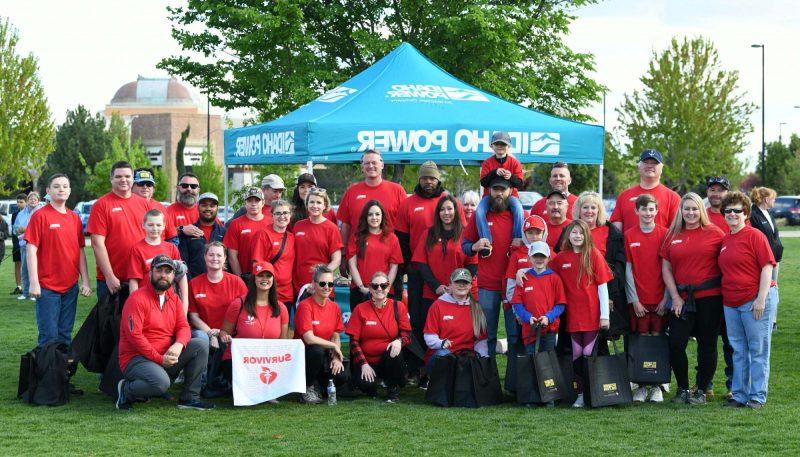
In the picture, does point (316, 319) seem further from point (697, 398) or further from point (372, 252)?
point (697, 398)

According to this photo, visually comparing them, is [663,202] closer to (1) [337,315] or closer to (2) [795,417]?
(2) [795,417]

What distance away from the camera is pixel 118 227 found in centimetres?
784

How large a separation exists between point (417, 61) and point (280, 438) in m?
6.60

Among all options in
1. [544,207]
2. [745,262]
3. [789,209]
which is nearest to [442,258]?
[544,207]

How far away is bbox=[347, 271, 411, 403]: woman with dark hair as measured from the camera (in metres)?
7.75

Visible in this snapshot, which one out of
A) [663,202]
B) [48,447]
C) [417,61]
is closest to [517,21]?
[417,61]

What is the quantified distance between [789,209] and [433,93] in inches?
1540

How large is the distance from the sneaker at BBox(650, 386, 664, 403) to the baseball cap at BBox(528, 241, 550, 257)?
1447 millimetres

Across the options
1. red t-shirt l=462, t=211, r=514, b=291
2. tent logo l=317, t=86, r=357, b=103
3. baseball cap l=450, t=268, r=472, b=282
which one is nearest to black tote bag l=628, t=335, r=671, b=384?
red t-shirt l=462, t=211, r=514, b=291

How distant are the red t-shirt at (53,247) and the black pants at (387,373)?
2.55 m

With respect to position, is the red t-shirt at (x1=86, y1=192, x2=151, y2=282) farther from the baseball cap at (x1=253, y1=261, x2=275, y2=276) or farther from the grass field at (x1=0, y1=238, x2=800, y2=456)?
the grass field at (x1=0, y1=238, x2=800, y2=456)

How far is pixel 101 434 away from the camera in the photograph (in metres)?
6.51

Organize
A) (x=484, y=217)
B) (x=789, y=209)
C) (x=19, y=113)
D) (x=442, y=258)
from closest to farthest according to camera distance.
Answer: (x=484, y=217) → (x=442, y=258) → (x=19, y=113) → (x=789, y=209)

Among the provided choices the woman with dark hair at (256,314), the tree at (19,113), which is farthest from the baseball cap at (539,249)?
the tree at (19,113)
